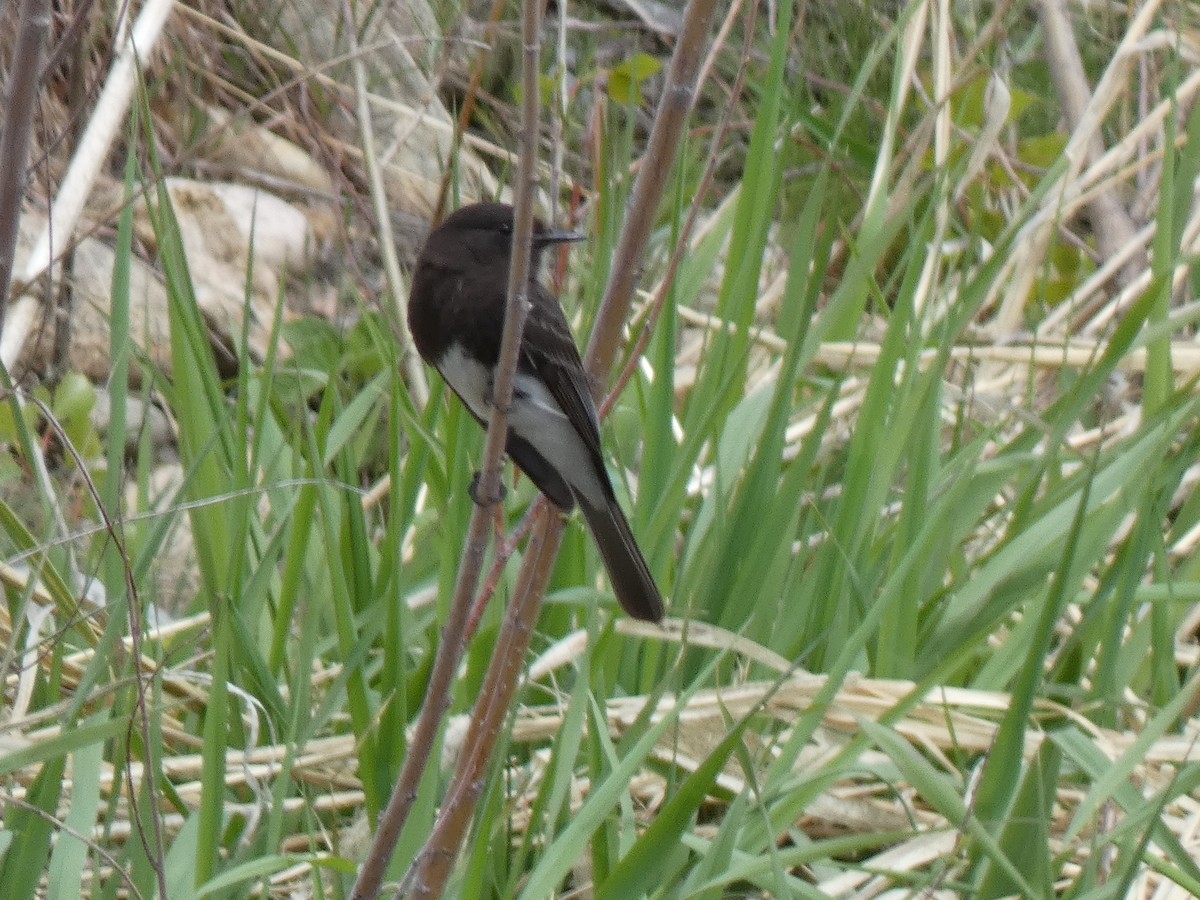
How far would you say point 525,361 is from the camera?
83.7 inches

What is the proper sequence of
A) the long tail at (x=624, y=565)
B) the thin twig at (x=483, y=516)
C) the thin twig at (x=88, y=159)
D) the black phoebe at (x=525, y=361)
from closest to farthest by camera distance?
the thin twig at (x=483, y=516) → the long tail at (x=624, y=565) → the black phoebe at (x=525, y=361) → the thin twig at (x=88, y=159)

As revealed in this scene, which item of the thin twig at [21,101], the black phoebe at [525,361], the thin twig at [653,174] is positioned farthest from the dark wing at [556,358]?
the thin twig at [21,101]

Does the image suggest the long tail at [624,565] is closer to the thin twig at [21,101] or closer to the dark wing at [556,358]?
the dark wing at [556,358]

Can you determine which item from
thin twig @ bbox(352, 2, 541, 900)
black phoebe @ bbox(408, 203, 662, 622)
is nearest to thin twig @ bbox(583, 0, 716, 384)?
thin twig @ bbox(352, 2, 541, 900)

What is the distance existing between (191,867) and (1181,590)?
1262 millimetres

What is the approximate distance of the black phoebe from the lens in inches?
78.4

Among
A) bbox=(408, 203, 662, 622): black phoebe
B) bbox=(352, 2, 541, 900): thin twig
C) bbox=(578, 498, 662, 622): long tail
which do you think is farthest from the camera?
bbox=(408, 203, 662, 622): black phoebe

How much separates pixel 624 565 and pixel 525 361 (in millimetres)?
384

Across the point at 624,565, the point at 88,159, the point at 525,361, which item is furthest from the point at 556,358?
the point at 88,159

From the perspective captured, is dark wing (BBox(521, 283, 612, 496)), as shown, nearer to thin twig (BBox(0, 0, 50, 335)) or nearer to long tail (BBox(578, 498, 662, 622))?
long tail (BBox(578, 498, 662, 622))

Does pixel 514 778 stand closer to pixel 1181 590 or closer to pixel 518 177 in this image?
pixel 1181 590

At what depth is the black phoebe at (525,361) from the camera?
1992 mm

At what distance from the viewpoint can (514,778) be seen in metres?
2.08

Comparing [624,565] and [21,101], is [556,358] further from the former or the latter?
[21,101]
